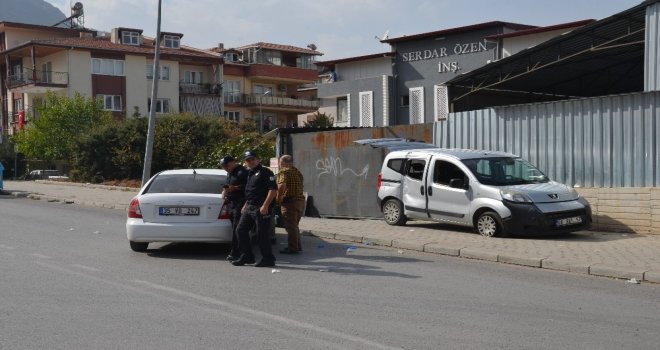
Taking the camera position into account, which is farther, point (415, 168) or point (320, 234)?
point (415, 168)

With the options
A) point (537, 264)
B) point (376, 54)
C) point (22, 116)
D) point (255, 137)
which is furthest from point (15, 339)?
point (22, 116)

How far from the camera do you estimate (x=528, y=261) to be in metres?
11.0

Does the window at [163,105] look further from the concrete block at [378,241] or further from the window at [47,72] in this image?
the concrete block at [378,241]

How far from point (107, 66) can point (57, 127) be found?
47.3ft

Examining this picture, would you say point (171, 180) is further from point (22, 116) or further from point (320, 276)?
point (22, 116)

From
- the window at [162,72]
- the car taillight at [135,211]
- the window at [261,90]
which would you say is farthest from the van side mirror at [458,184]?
the window at [261,90]

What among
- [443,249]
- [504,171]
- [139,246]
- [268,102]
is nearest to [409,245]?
[443,249]

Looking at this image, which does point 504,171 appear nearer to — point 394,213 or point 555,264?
point 394,213

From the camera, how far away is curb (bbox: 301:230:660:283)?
9836 millimetres

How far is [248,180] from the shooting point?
10.9 meters

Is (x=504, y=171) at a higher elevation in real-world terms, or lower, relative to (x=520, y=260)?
higher

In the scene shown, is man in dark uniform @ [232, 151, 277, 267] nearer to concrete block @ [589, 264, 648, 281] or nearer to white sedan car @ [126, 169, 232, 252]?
white sedan car @ [126, 169, 232, 252]

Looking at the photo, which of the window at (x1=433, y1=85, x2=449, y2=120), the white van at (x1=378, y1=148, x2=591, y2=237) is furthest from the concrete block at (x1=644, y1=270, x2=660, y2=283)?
the window at (x1=433, y1=85, x2=449, y2=120)

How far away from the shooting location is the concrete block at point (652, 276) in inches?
376
